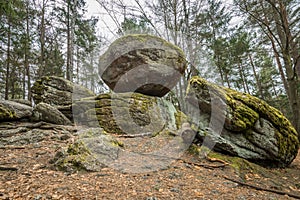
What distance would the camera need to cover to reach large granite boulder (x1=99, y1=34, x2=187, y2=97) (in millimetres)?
6668

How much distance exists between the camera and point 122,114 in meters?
5.96

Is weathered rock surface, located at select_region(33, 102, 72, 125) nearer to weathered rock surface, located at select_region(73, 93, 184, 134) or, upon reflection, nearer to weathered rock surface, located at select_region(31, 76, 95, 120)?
weathered rock surface, located at select_region(73, 93, 184, 134)

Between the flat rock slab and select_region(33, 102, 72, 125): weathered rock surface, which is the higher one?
the flat rock slab

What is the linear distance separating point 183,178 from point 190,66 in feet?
20.6

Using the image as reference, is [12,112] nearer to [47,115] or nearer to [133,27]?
[47,115]

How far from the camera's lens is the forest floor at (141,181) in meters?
2.24

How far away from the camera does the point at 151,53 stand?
6.82m

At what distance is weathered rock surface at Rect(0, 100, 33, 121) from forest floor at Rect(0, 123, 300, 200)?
5.45 feet

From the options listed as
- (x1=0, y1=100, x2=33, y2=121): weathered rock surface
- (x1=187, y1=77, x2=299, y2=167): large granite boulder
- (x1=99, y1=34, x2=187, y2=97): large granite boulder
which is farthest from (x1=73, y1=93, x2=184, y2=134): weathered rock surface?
(x1=187, y1=77, x2=299, y2=167): large granite boulder

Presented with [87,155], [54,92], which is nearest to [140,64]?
[54,92]

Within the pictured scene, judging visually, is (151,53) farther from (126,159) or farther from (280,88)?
(280,88)

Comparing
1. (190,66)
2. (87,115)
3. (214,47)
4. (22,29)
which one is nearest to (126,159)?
(87,115)

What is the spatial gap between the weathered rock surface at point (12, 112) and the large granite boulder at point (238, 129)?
5071 mm

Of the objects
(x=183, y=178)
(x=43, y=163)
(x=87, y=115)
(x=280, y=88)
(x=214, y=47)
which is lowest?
(x=183, y=178)
